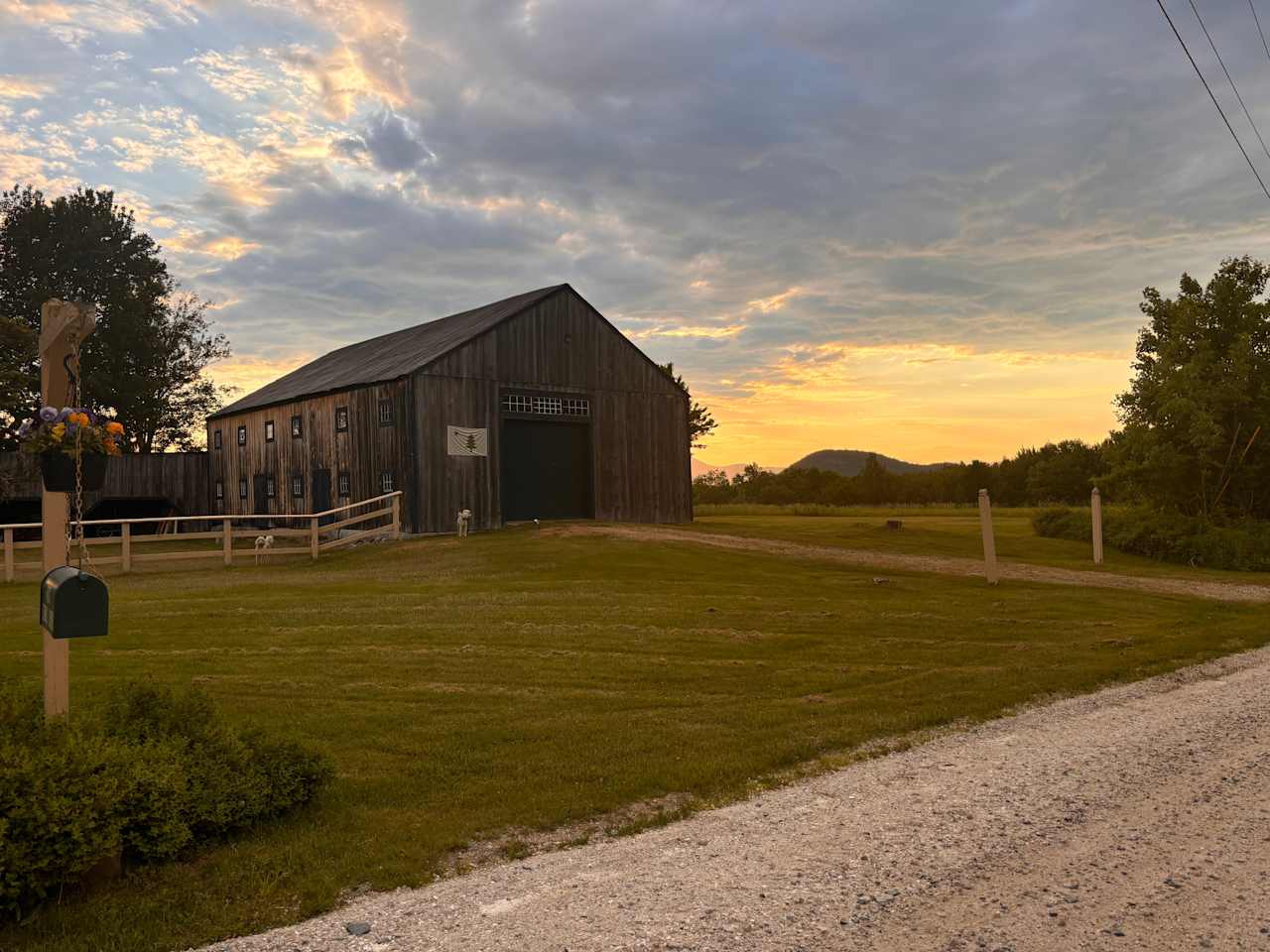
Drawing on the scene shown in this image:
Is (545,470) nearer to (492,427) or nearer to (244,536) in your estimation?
(492,427)

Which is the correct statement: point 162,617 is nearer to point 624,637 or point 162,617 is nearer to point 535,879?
point 624,637

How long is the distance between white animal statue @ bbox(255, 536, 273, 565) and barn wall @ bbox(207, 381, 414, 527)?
395 centimetres

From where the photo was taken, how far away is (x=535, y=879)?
5172mm

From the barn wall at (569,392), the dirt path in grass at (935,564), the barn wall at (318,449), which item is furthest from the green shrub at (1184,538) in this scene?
the barn wall at (318,449)

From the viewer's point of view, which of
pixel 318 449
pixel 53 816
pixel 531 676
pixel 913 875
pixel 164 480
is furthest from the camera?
pixel 164 480

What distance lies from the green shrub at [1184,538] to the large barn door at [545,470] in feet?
55.9

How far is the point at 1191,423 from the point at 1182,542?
4.26 m

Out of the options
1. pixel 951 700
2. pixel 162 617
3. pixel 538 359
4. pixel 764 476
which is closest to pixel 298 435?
pixel 538 359

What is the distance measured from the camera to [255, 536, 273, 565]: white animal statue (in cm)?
2379

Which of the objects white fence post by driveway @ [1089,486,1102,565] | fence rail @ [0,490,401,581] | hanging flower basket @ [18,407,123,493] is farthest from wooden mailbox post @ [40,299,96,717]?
white fence post by driveway @ [1089,486,1102,565]

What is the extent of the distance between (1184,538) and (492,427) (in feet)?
70.6

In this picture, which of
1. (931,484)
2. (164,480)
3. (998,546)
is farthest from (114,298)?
(931,484)

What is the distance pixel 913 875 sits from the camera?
5105 mm

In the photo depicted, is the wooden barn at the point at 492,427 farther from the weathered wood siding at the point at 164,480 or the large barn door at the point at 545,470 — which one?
the weathered wood siding at the point at 164,480
